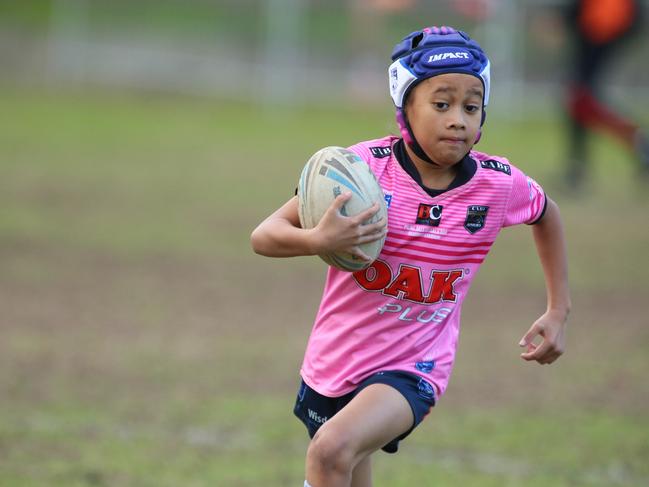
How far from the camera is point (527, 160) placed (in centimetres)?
1855

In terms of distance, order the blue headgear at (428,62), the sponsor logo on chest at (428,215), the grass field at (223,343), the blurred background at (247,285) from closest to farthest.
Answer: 1. the blue headgear at (428,62)
2. the sponsor logo on chest at (428,215)
3. the grass field at (223,343)
4. the blurred background at (247,285)

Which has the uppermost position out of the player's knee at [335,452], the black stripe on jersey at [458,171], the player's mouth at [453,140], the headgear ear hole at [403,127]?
the headgear ear hole at [403,127]

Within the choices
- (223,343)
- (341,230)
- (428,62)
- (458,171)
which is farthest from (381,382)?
(223,343)

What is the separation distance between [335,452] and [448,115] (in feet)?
4.22

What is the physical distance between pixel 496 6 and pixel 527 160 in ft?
19.7

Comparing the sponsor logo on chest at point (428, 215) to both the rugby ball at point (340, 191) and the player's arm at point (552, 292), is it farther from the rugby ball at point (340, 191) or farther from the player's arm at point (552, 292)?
the player's arm at point (552, 292)

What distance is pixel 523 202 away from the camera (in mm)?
4461

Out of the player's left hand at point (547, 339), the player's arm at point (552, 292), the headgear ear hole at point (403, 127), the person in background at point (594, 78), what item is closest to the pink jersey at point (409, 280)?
the headgear ear hole at point (403, 127)

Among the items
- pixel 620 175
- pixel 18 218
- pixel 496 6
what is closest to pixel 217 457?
pixel 18 218

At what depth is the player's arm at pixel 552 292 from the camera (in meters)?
4.47

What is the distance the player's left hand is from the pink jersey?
322mm

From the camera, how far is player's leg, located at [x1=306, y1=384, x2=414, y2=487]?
12.9 feet

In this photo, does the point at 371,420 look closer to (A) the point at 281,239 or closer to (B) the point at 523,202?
(A) the point at 281,239

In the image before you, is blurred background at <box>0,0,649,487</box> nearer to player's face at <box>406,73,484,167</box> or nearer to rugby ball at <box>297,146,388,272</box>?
rugby ball at <box>297,146,388,272</box>
